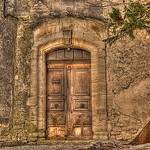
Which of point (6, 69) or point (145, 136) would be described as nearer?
point (145, 136)

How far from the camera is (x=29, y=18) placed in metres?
6.05

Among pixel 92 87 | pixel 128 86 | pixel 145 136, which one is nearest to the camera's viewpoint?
pixel 145 136

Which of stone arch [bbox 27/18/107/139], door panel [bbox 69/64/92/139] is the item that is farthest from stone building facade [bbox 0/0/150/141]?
door panel [bbox 69/64/92/139]

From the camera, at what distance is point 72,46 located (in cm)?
606

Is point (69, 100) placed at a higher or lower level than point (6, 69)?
lower

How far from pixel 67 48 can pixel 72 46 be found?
0.51ft

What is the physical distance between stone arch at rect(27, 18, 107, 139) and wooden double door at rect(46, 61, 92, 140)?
10.0 inches

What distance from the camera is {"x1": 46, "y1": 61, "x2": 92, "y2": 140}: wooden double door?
5891 mm

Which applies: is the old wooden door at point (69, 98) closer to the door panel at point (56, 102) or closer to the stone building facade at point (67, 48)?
the door panel at point (56, 102)

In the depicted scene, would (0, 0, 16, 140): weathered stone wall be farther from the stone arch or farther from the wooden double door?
the wooden double door

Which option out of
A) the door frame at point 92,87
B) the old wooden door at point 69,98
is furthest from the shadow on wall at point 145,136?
the old wooden door at point 69,98

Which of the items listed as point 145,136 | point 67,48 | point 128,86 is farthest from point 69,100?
point 145,136

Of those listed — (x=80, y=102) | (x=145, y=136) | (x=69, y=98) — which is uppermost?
(x=69, y=98)

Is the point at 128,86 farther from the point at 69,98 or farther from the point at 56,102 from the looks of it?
the point at 56,102
